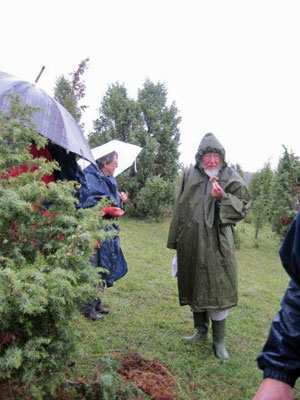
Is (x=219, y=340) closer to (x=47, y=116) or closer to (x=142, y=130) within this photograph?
(x=47, y=116)

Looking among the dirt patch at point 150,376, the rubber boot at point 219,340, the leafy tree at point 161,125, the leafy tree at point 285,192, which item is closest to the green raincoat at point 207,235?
the rubber boot at point 219,340

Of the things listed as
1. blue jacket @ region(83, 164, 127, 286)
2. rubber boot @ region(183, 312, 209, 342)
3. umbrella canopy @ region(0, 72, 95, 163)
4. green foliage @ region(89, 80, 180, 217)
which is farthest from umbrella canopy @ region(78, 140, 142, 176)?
green foliage @ region(89, 80, 180, 217)

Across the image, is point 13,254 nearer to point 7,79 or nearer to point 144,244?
point 7,79

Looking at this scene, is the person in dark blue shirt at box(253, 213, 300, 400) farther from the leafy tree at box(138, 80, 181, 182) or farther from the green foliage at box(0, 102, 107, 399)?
the leafy tree at box(138, 80, 181, 182)

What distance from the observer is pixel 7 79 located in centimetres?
430

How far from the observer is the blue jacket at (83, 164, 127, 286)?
17.0 feet

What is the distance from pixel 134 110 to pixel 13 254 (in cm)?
1315

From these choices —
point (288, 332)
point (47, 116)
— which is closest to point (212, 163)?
point (47, 116)

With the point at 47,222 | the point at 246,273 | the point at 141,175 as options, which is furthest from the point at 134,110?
the point at 47,222

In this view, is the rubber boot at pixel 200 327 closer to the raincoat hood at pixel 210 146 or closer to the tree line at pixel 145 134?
the raincoat hood at pixel 210 146

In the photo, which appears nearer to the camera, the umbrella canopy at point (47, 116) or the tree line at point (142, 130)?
the umbrella canopy at point (47, 116)

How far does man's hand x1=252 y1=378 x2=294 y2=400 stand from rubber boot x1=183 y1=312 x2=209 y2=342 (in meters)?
3.56

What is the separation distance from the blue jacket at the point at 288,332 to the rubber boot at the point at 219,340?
Result: 10.5 feet

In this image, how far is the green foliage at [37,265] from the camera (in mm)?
2187
